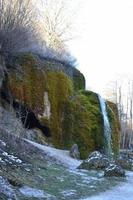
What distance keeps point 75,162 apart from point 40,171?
5.62 m

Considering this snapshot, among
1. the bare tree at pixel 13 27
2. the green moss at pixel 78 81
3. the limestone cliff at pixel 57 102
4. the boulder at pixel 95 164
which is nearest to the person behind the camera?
the boulder at pixel 95 164

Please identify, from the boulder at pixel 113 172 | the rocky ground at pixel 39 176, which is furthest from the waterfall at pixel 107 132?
the boulder at pixel 113 172

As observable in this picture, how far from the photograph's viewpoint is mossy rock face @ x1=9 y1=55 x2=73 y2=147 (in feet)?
73.6

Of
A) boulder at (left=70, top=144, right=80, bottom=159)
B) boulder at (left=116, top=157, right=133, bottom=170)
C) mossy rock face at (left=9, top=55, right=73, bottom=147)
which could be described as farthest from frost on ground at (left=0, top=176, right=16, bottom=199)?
mossy rock face at (left=9, top=55, right=73, bottom=147)

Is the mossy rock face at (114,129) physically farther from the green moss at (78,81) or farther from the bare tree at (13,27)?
the bare tree at (13,27)

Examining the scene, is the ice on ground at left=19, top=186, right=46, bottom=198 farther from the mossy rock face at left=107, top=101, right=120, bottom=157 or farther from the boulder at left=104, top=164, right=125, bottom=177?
the mossy rock face at left=107, top=101, right=120, bottom=157

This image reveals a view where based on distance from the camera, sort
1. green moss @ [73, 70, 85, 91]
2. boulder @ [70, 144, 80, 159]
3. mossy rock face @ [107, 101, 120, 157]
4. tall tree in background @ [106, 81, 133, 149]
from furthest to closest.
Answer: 1. tall tree in background @ [106, 81, 133, 149]
2. green moss @ [73, 70, 85, 91]
3. mossy rock face @ [107, 101, 120, 157]
4. boulder @ [70, 144, 80, 159]

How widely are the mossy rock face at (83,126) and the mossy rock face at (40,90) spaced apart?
432mm

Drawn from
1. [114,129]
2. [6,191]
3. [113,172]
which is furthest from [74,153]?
[6,191]

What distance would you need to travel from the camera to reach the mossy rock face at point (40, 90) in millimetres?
22422

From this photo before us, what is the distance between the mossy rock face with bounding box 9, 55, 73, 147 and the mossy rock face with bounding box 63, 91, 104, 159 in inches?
17.0

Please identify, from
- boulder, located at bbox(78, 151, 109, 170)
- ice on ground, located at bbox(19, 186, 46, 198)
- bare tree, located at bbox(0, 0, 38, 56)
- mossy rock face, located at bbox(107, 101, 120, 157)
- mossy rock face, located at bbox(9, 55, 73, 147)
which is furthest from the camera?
mossy rock face, located at bbox(107, 101, 120, 157)

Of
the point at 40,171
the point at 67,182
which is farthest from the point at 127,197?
the point at 40,171

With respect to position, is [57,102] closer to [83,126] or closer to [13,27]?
[83,126]
